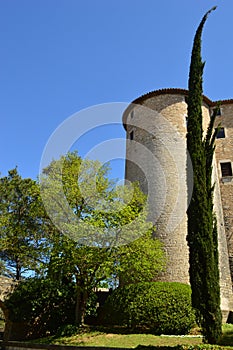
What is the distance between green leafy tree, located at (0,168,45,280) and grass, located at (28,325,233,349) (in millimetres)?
3689

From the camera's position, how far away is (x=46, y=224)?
16.1 meters

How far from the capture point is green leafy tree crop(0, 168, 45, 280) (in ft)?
49.2

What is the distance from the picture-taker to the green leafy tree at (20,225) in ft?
49.2

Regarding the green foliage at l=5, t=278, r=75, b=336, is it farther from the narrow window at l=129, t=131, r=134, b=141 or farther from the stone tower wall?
the narrow window at l=129, t=131, r=134, b=141

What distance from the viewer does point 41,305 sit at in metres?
15.8

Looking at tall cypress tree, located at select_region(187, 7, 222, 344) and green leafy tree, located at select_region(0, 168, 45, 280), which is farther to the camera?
green leafy tree, located at select_region(0, 168, 45, 280)

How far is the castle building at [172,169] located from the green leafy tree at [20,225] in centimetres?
643

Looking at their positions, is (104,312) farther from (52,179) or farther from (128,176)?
(128,176)

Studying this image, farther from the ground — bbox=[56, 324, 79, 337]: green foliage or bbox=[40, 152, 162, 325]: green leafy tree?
bbox=[40, 152, 162, 325]: green leafy tree

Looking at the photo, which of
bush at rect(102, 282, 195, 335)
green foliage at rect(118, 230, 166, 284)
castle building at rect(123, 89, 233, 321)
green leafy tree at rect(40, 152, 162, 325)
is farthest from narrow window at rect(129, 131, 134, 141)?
bush at rect(102, 282, 195, 335)

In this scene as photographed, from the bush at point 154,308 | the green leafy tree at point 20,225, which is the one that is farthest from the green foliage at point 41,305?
the bush at point 154,308

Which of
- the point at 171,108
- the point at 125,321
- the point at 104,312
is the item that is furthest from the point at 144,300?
the point at 171,108

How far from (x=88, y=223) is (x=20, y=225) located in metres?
5.05

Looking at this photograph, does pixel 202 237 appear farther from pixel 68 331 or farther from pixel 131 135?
pixel 131 135
